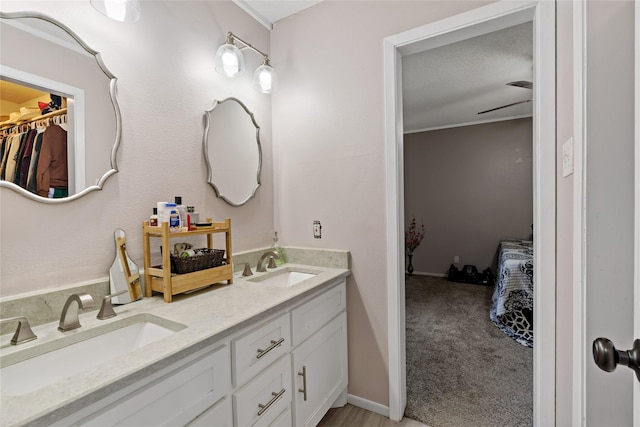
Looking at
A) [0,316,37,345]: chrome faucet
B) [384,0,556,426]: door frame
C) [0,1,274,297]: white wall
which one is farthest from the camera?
[384,0,556,426]: door frame

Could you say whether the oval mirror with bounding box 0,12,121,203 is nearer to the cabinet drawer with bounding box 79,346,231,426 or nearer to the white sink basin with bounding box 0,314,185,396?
the white sink basin with bounding box 0,314,185,396

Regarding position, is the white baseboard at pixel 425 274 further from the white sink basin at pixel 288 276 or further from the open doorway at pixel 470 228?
the white sink basin at pixel 288 276

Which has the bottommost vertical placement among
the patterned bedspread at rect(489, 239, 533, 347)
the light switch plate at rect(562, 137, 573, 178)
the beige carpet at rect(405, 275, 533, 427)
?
the beige carpet at rect(405, 275, 533, 427)

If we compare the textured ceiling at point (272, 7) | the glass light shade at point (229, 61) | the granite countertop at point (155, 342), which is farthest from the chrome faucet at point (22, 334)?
the textured ceiling at point (272, 7)

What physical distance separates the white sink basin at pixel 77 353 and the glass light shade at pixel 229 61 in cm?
128

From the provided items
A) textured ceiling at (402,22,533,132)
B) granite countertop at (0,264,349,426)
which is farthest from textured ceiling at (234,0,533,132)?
granite countertop at (0,264,349,426)

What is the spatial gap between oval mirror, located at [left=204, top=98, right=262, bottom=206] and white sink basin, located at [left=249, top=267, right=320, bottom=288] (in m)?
0.51

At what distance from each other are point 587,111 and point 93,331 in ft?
5.36

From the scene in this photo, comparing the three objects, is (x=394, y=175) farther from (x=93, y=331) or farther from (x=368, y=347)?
(x=93, y=331)

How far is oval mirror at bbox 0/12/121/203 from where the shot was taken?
3.30 feet

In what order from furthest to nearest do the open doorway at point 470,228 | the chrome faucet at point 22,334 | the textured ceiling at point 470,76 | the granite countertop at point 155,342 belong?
the textured ceiling at point 470,76 → the open doorway at point 470,228 → the chrome faucet at point 22,334 → the granite countertop at point 155,342

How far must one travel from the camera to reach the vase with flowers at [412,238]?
206 inches

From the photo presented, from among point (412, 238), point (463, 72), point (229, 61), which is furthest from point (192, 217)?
point (412, 238)

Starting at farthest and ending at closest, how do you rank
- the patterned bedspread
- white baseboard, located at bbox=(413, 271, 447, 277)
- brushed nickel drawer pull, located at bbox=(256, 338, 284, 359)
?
1. white baseboard, located at bbox=(413, 271, 447, 277)
2. the patterned bedspread
3. brushed nickel drawer pull, located at bbox=(256, 338, 284, 359)
